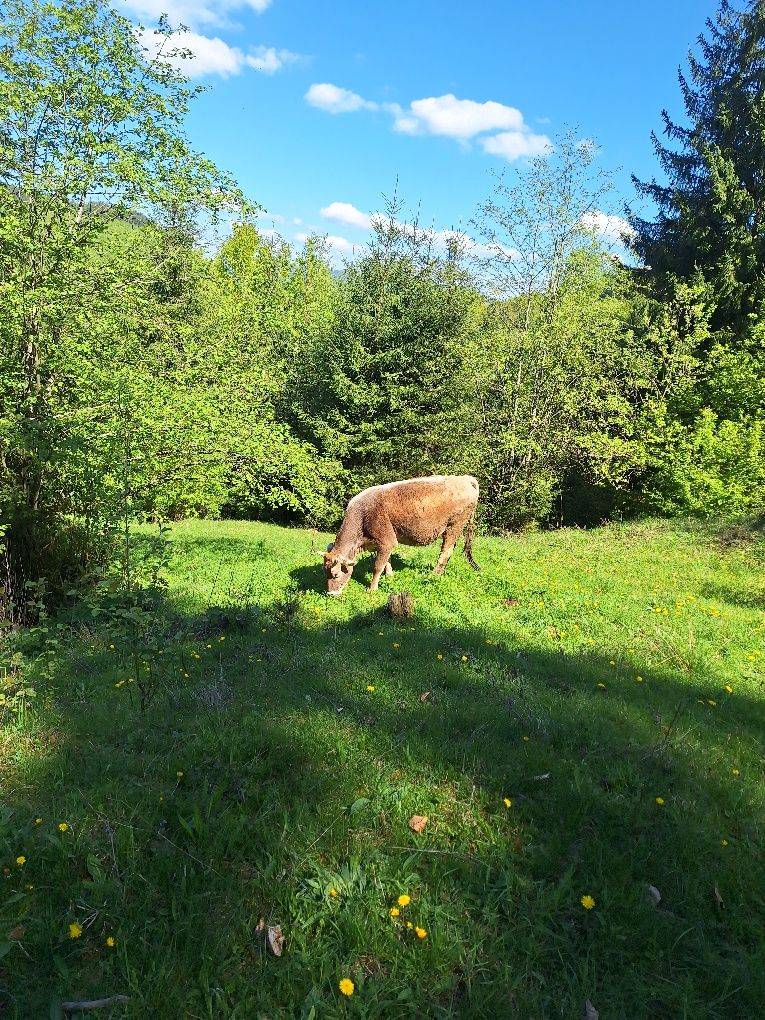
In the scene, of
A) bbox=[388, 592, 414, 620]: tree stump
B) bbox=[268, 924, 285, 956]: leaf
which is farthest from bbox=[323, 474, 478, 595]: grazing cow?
bbox=[268, 924, 285, 956]: leaf

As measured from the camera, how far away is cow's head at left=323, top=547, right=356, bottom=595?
33.6 ft

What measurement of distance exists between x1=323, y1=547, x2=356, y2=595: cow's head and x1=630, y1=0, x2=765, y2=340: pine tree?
1846 centimetres

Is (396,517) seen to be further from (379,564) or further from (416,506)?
(379,564)

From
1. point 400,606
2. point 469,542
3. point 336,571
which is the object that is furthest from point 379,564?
point 400,606

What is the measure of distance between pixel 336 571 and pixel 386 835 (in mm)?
6735

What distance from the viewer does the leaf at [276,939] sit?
2.88 m

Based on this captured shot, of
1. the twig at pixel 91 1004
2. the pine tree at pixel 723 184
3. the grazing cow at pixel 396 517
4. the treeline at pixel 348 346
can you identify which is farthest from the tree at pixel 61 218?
the pine tree at pixel 723 184

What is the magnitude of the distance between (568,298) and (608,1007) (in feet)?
80.4

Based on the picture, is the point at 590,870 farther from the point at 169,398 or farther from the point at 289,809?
the point at 169,398

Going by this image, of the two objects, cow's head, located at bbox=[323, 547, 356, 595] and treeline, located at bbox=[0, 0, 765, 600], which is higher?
treeline, located at bbox=[0, 0, 765, 600]

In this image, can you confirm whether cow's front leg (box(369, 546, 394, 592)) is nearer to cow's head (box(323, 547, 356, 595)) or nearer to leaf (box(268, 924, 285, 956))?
cow's head (box(323, 547, 356, 595))

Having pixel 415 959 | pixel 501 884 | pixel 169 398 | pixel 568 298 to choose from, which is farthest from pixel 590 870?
pixel 568 298

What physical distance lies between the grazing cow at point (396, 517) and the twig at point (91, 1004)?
8.06 metres

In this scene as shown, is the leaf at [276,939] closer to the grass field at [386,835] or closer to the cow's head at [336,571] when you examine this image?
the grass field at [386,835]
